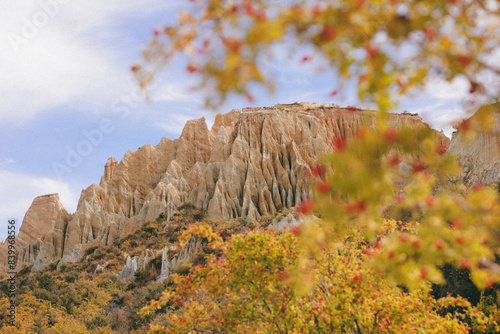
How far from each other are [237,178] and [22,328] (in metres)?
32.4

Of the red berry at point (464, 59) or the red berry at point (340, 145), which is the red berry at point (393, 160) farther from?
the red berry at point (464, 59)

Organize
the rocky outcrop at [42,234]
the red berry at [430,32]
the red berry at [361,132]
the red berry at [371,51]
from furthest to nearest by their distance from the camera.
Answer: the rocky outcrop at [42,234] → the red berry at [430,32] → the red berry at [371,51] → the red berry at [361,132]

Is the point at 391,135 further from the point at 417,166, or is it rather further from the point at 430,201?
the point at 430,201

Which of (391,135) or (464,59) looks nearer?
(391,135)

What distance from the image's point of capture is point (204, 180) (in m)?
48.6

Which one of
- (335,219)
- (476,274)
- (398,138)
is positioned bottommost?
(476,274)

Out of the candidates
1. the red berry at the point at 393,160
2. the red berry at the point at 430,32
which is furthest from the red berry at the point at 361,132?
the red berry at the point at 430,32

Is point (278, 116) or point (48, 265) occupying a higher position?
point (278, 116)

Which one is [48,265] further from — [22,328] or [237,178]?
[22,328]

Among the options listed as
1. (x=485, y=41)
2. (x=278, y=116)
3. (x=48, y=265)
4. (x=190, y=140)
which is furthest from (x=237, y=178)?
(x=485, y=41)

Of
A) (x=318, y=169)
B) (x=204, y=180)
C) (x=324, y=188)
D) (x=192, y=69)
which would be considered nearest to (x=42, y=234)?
(x=204, y=180)

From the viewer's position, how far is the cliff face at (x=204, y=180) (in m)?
46.0

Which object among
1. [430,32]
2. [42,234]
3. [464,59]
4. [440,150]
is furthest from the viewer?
[42,234]

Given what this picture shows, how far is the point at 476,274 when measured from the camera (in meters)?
2.25
